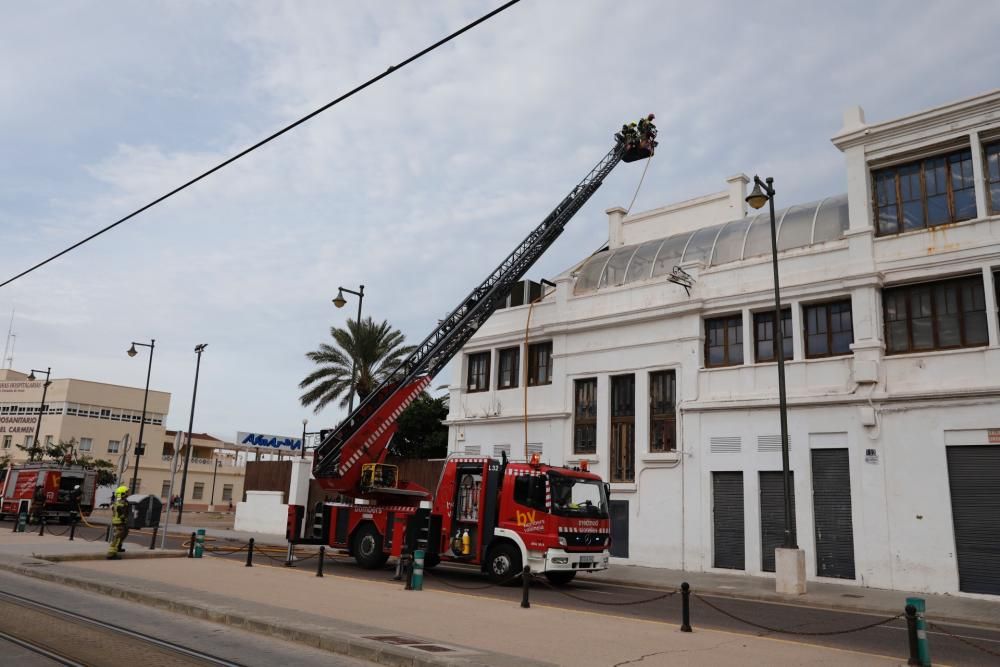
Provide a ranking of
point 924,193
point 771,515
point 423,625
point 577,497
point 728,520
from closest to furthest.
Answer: point 423,625 < point 577,497 < point 924,193 < point 771,515 < point 728,520

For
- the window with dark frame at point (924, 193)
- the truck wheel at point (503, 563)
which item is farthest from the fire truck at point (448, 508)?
the window with dark frame at point (924, 193)

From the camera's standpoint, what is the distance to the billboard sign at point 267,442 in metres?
44.6

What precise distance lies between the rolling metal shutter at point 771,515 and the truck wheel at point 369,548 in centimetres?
1056

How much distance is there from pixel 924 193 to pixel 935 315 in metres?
3.51

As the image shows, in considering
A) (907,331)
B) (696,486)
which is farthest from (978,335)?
(696,486)

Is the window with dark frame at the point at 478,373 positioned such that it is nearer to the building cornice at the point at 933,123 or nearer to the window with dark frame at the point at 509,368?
the window with dark frame at the point at 509,368

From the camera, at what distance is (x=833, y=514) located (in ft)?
64.7

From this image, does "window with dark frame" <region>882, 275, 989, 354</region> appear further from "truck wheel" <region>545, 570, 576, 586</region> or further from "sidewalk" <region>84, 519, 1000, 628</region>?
"truck wheel" <region>545, 570, 576, 586</region>

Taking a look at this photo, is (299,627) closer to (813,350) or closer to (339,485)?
(339,485)

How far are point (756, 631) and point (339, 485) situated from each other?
11.6 metres


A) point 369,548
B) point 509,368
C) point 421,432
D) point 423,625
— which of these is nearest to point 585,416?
point 509,368

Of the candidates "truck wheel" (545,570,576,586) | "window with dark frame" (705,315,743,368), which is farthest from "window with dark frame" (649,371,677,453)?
"truck wheel" (545,570,576,586)

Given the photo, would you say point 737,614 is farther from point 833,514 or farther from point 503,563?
point 833,514

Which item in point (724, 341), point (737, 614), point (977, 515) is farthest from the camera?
point (724, 341)
